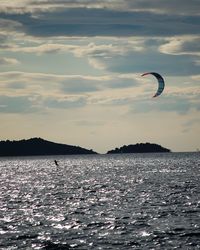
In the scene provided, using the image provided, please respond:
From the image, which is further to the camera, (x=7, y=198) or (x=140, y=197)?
(x=7, y=198)

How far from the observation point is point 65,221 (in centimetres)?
5669

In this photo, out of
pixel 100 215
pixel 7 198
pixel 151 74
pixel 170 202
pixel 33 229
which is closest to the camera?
pixel 33 229

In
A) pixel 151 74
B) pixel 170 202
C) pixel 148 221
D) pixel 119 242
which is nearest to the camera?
pixel 119 242

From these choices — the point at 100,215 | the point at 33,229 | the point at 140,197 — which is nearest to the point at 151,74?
the point at 140,197

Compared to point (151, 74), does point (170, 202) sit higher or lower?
lower

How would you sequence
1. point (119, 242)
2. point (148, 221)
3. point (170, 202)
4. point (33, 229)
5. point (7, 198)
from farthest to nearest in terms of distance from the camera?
1. point (7, 198)
2. point (170, 202)
3. point (148, 221)
4. point (33, 229)
5. point (119, 242)

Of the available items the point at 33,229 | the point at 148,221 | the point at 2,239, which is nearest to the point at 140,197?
the point at 148,221

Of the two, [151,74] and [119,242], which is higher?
[151,74]

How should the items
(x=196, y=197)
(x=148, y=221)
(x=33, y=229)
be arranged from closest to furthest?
(x=33, y=229) < (x=148, y=221) < (x=196, y=197)

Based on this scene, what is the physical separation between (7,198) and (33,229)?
121 ft

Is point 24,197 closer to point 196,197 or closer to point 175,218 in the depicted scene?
point 196,197

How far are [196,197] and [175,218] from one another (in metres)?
24.3

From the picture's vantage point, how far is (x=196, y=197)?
80812mm

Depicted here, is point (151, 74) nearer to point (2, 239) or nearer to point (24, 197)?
point (24, 197)
